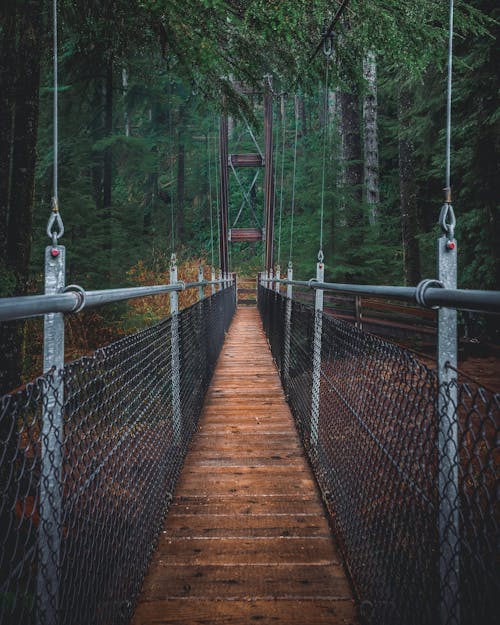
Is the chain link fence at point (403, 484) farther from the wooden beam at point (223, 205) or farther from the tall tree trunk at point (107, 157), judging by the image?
the wooden beam at point (223, 205)

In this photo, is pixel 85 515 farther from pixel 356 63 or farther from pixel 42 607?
pixel 356 63

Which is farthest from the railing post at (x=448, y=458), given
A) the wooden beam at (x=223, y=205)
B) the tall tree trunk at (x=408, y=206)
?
the wooden beam at (x=223, y=205)

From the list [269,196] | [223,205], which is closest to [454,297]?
[269,196]

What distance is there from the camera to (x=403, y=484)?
57.2 inches

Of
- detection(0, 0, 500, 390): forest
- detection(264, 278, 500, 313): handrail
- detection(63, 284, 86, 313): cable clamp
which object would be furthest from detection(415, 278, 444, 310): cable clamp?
detection(0, 0, 500, 390): forest

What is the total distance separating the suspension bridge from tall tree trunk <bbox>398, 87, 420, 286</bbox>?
6970 mm

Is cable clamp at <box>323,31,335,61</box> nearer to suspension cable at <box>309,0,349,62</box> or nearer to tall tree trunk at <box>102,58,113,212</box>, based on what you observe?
suspension cable at <box>309,0,349,62</box>

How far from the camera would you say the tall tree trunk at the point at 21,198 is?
355cm

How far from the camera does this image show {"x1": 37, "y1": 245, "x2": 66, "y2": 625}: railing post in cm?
105

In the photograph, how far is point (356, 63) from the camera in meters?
4.05

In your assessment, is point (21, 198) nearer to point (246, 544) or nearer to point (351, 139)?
point (246, 544)

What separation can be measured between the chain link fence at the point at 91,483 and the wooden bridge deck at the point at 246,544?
5.0 inches

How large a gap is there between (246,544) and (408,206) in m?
9.51

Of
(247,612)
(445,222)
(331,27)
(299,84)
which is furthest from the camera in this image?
(299,84)
